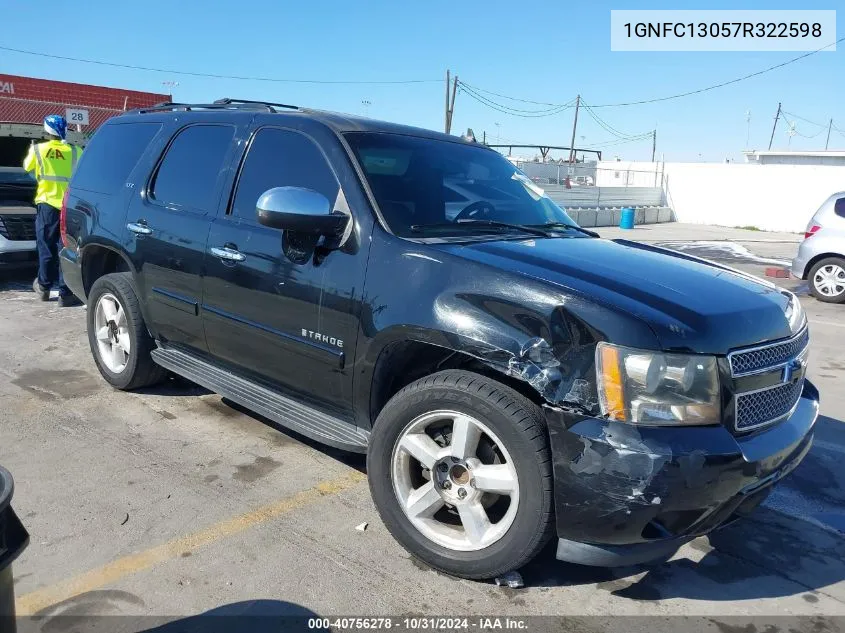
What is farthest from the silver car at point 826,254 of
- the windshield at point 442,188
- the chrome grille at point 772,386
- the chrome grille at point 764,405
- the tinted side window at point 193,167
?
the tinted side window at point 193,167

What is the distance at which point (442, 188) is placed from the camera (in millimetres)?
3611

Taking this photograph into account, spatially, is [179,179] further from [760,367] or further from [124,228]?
[760,367]

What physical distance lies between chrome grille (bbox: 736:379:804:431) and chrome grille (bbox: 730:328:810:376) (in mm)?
94

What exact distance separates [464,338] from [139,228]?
265 centimetres

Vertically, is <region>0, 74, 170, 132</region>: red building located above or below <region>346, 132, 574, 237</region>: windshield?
above

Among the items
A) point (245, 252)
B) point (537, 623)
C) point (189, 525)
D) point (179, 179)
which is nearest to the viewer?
point (537, 623)

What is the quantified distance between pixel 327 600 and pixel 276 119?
8.12ft

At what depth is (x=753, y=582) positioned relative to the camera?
2896mm

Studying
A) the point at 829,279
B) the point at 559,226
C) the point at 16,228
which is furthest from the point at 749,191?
the point at 559,226

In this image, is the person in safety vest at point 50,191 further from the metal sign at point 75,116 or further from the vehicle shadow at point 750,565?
the metal sign at point 75,116

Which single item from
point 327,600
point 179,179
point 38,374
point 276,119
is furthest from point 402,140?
point 38,374

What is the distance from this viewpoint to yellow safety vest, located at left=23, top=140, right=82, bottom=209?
24.6 ft

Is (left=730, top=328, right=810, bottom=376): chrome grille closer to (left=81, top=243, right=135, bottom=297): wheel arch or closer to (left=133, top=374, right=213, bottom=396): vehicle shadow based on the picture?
(left=133, top=374, right=213, bottom=396): vehicle shadow

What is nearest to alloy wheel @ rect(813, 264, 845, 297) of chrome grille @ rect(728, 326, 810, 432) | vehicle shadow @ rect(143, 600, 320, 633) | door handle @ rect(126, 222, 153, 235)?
chrome grille @ rect(728, 326, 810, 432)
